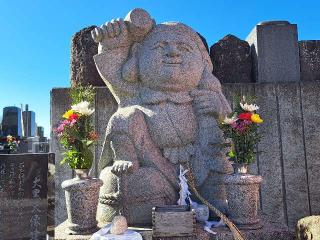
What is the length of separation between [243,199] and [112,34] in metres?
2.20

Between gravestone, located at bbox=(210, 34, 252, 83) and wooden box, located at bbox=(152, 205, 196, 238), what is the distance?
3183 mm

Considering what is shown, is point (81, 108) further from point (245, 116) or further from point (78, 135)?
point (245, 116)

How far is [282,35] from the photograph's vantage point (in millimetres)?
5445

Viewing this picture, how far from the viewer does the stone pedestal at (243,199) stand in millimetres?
3045

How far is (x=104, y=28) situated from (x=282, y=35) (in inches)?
120

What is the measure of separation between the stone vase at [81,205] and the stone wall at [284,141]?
1.94 metres

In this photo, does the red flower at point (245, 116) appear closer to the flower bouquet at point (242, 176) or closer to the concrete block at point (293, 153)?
the flower bouquet at point (242, 176)

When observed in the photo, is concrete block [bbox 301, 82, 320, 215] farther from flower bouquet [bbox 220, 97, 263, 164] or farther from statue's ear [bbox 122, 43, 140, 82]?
statue's ear [bbox 122, 43, 140, 82]

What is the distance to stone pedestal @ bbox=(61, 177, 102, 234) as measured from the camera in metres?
3.02

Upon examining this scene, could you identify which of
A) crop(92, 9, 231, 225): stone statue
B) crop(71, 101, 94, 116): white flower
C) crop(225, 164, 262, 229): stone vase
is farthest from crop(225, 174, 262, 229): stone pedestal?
crop(71, 101, 94, 116): white flower

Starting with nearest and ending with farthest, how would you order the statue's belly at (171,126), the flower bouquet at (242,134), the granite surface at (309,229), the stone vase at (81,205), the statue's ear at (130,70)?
the stone vase at (81,205), the flower bouquet at (242,134), the granite surface at (309,229), the statue's belly at (171,126), the statue's ear at (130,70)

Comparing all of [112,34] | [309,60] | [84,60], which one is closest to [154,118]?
[112,34]

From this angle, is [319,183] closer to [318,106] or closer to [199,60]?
[318,106]

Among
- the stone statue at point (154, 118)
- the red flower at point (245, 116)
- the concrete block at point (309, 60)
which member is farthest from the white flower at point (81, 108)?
the concrete block at point (309, 60)
